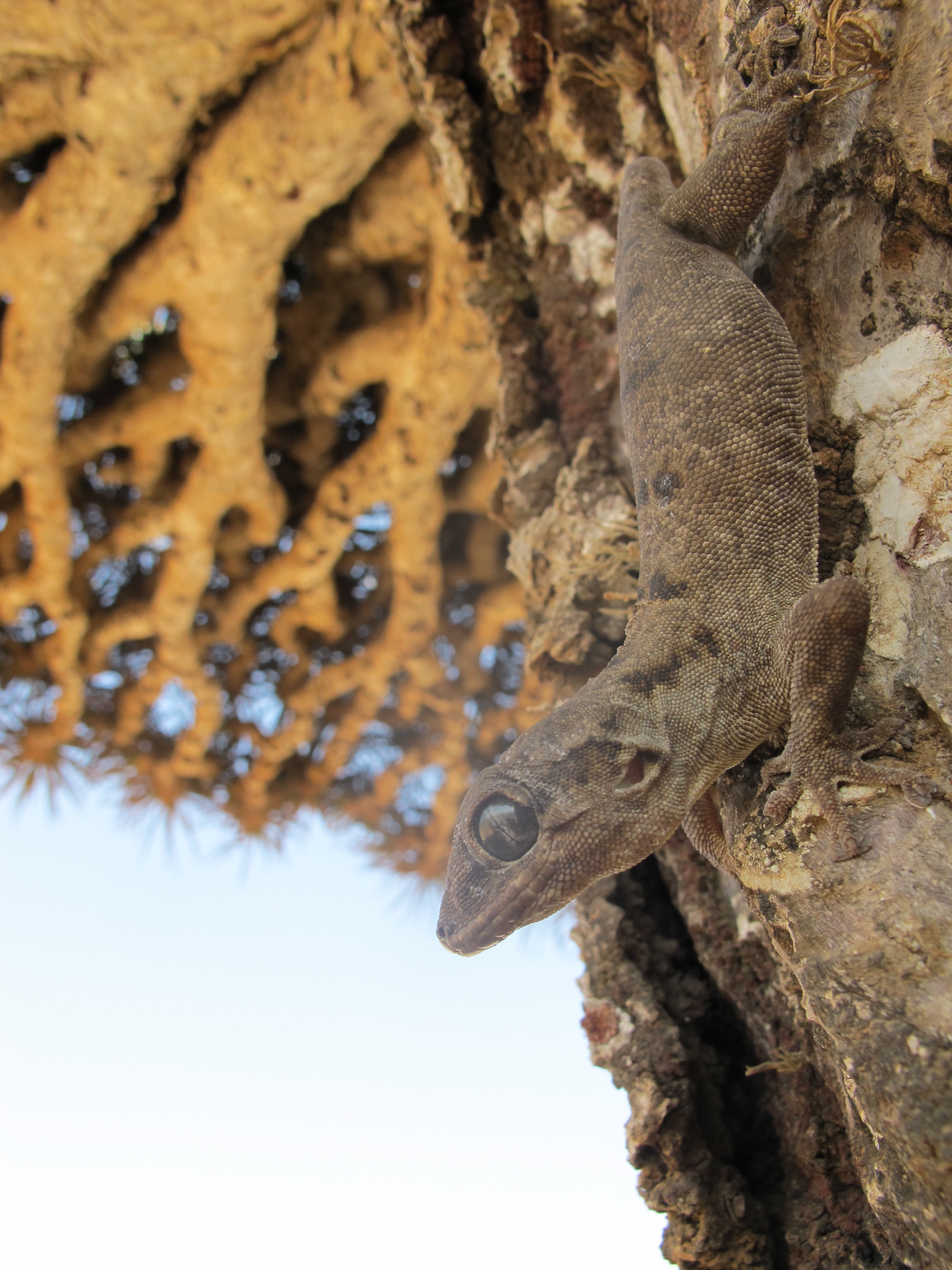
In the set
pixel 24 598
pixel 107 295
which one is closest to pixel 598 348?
pixel 107 295

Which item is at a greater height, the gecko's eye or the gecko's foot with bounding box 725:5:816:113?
the gecko's foot with bounding box 725:5:816:113

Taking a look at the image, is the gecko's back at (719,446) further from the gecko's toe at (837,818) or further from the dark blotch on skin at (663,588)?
the gecko's toe at (837,818)

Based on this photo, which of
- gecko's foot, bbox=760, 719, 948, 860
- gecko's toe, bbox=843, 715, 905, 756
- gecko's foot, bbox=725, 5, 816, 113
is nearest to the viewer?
gecko's foot, bbox=760, 719, 948, 860

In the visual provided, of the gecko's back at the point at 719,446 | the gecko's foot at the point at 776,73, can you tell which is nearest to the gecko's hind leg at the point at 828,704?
the gecko's back at the point at 719,446

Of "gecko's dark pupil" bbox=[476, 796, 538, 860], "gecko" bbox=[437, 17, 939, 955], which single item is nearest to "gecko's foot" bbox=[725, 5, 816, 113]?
"gecko" bbox=[437, 17, 939, 955]

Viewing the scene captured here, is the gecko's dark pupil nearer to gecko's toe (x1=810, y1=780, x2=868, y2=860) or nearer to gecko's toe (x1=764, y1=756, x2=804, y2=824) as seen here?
gecko's toe (x1=764, y1=756, x2=804, y2=824)

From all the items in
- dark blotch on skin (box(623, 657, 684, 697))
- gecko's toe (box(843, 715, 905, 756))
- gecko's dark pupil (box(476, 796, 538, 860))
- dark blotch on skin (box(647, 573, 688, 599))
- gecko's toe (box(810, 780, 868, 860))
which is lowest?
gecko's toe (box(810, 780, 868, 860))

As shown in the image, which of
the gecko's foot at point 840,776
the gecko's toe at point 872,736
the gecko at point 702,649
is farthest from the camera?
the gecko at point 702,649

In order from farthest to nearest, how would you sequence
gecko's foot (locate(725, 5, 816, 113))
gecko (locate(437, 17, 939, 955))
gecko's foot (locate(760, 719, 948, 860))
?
gecko's foot (locate(725, 5, 816, 113)) < gecko (locate(437, 17, 939, 955)) < gecko's foot (locate(760, 719, 948, 860))

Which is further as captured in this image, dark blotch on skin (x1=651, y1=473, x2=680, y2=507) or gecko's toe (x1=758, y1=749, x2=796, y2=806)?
dark blotch on skin (x1=651, y1=473, x2=680, y2=507)
